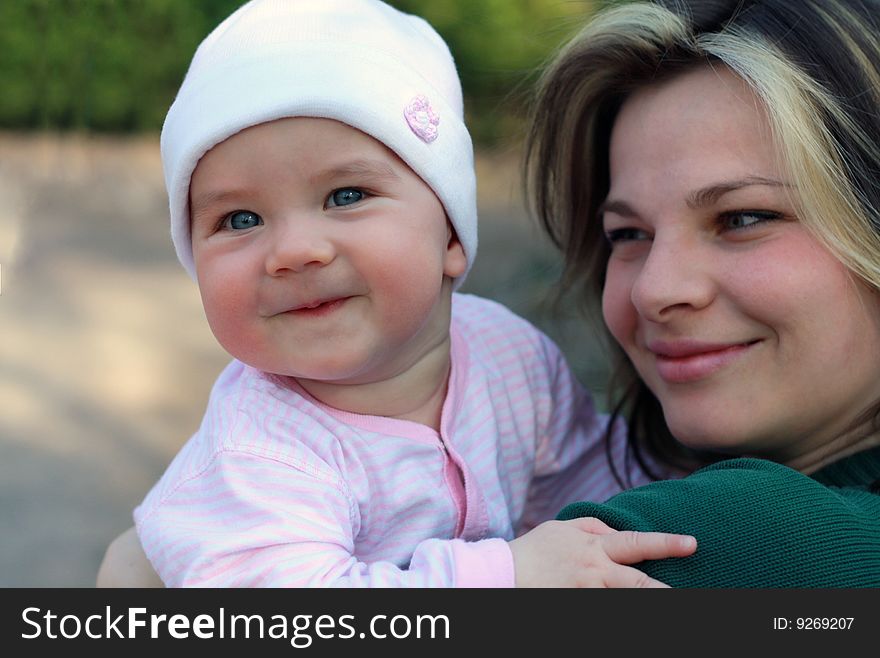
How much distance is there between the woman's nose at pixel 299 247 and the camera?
1797 mm

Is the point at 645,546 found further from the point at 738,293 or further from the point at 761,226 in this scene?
the point at 761,226

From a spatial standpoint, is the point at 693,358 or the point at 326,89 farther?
the point at 693,358

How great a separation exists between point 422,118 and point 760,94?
0.63m

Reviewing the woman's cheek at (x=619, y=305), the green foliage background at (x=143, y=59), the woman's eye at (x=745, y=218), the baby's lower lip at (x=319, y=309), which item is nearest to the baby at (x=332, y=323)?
the baby's lower lip at (x=319, y=309)

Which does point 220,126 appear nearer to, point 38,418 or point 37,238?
point 38,418

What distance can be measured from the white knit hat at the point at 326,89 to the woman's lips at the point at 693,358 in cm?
46

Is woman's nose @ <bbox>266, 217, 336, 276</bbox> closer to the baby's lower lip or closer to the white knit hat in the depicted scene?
the baby's lower lip

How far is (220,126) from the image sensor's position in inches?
72.5

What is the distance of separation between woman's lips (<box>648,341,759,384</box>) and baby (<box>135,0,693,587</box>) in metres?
0.40

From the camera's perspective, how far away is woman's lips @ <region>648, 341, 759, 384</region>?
210cm

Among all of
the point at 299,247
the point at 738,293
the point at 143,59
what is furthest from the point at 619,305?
the point at 143,59

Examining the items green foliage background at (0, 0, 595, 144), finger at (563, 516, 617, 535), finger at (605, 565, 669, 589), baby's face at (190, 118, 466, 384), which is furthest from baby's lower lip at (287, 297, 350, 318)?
green foliage background at (0, 0, 595, 144)

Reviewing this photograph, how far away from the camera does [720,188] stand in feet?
6.64

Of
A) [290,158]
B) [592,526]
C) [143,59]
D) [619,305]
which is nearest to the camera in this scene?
[592,526]
